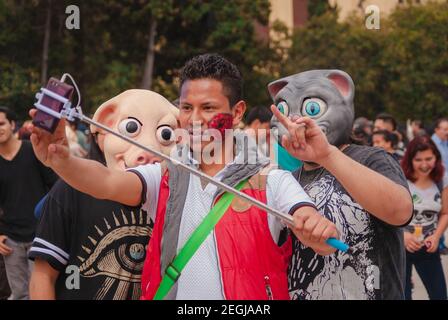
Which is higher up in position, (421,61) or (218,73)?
(421,61)

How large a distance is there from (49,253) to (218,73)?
1217 mm

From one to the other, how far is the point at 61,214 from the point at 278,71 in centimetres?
2615

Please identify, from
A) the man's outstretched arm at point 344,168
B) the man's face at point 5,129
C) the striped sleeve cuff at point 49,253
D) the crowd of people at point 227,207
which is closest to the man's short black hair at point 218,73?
the crowd of people at point 227,207

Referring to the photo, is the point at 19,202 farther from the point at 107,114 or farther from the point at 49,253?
the point at 49,253

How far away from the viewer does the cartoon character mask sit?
163 inches

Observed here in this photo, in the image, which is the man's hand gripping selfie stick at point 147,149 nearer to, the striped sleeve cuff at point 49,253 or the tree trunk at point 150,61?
the striped sleeve cuff at point 49,253

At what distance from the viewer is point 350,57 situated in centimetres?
3294

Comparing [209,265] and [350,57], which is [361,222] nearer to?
[209,265]

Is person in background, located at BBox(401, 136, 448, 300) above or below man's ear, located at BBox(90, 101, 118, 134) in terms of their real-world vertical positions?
below

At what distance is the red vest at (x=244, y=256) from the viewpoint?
113 inches

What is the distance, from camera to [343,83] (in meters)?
3.96

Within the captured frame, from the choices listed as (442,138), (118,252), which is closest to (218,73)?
(118,252)

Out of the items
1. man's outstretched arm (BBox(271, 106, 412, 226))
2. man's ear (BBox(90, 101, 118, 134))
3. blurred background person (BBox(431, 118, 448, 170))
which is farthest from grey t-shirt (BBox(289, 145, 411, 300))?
blurred background person (BBox(431, 118, 448, 170))

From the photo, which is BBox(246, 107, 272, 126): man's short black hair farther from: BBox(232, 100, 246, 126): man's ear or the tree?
the tree
